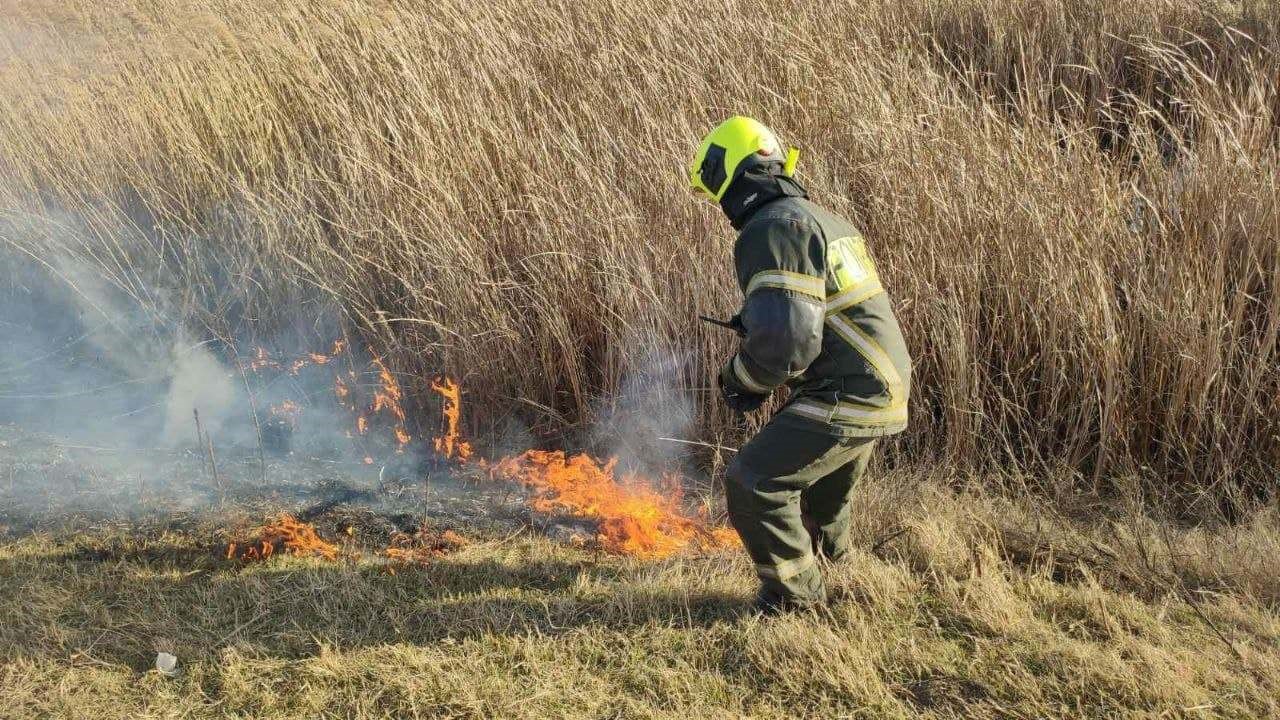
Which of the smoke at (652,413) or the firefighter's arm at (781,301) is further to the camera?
the smoke at (652,413)

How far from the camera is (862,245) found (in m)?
2.90

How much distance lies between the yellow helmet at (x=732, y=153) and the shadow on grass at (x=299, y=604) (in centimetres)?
147

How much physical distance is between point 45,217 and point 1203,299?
20.2 ft

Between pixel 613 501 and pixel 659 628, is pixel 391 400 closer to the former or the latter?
pixel 613 501

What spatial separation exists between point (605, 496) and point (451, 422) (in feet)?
3.06

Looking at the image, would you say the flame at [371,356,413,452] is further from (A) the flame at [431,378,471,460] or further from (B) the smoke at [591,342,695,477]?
(B) the smoke at [591,342,695,477]

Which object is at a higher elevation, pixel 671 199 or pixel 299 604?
pixel 671 199

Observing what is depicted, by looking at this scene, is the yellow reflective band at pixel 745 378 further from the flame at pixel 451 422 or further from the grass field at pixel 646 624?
the flame at pixel 451 422

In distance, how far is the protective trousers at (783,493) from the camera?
9.22 feet

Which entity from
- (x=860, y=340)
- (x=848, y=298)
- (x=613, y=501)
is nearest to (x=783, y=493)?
(x=860, y=340)

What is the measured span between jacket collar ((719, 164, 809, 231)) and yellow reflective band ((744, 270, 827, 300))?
0.23 metres

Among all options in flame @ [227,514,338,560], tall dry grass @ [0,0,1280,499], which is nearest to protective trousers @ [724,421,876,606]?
tall dry grass @ [0,0,1280,499]

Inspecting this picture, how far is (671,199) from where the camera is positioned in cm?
436

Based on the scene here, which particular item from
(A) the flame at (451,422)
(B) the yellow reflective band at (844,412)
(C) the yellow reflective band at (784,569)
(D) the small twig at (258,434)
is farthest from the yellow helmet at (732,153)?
(D) the small twig at (258,434)
